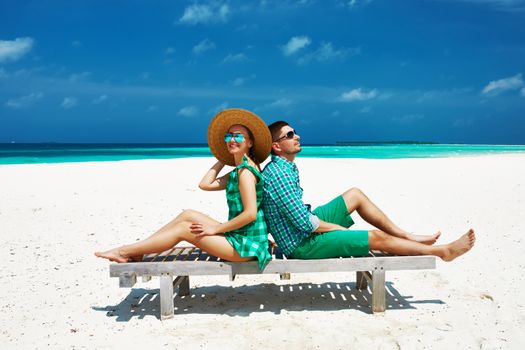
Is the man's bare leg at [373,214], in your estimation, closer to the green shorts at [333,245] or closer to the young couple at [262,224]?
the young couple at [262,224]

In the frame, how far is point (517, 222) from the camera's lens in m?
8.86

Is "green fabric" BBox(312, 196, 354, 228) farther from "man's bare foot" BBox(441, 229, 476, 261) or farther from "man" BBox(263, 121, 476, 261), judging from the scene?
"man's bare foot" BBox(441, 229, 476, 261)

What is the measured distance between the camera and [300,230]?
452 cm

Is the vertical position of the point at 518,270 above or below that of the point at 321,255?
below

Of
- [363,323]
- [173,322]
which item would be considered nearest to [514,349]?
[363,323]

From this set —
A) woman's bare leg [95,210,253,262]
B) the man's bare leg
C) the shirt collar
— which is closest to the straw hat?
the shirt collar

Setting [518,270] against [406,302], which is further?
[518,270]

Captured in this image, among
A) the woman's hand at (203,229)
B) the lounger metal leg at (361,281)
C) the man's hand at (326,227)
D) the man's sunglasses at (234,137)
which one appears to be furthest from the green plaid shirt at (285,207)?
the lounger metal leg at (361,281)

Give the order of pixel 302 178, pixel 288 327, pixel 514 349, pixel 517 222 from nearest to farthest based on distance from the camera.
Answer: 1. pixel 514 349
2. pixel 288 327
3. pixel 517 222
4. pixel 302 178

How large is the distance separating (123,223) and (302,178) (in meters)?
8.54

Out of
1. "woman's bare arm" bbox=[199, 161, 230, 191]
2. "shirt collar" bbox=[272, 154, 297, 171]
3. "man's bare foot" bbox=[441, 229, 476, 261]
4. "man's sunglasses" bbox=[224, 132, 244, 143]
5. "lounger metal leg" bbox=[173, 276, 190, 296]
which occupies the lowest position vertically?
"lounger metal leg" bbox=[173, 276, 190, 296]

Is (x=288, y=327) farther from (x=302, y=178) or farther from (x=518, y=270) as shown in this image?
(x=302, y=178)

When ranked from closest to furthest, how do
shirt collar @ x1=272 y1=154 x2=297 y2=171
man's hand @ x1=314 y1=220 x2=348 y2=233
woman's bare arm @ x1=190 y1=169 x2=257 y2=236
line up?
1. woman's bare arm @ x1=190 y1=169 x2=257 y2=236
2. shirt collar @ x1=272 y1=154 x2=297 y2=171
3. man's hand @ x1=314 y1=220 x2=348 y2=233

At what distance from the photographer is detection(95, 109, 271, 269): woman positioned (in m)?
4.37
